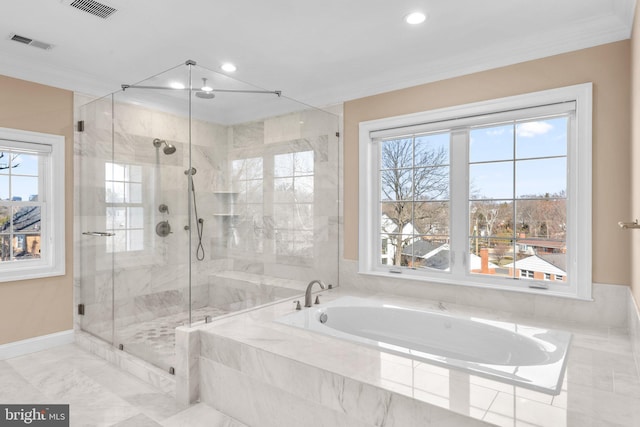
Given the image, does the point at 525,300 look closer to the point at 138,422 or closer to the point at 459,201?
the point at 459,201

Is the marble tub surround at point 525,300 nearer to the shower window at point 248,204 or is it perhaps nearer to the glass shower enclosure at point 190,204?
the glass shower enclosure at point 190,204

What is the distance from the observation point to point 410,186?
3.33 meters

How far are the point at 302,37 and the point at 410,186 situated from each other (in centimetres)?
155

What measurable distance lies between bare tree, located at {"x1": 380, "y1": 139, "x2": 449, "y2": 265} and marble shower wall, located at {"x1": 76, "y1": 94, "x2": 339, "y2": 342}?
592 mm

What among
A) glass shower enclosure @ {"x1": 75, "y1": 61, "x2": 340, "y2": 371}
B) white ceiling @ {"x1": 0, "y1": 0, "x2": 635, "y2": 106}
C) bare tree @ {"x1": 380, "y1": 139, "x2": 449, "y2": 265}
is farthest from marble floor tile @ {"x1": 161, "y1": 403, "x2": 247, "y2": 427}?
white ceiling @ {"x1": 0, "y1": 0, "x2": 635, "y2": 106}

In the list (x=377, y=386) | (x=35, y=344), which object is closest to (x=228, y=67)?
(x=377, y=386)

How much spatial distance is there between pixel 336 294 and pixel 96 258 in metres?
2.14

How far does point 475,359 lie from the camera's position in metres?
2.44

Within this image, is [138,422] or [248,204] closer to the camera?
[138,422]

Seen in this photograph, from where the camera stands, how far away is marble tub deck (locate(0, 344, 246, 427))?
209 cm

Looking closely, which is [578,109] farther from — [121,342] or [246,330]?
[121,342]

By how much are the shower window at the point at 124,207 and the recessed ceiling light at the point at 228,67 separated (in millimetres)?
1084

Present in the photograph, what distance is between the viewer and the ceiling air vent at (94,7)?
215 cm

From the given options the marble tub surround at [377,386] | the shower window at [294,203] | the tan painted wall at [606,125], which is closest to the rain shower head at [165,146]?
the shower window at [294,203]
